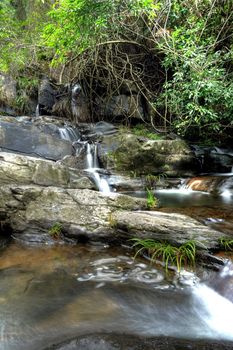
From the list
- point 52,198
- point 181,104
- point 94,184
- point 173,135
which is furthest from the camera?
point 173,135

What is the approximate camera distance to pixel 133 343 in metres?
2.05

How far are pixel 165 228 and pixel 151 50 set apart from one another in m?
7.04

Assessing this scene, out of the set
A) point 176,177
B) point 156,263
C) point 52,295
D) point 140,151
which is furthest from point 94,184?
point 52,295

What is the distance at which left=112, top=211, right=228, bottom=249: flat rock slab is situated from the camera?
3422 mm

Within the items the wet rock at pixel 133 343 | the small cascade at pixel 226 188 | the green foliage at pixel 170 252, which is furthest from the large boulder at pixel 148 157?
the wet rock at pixel 133 343

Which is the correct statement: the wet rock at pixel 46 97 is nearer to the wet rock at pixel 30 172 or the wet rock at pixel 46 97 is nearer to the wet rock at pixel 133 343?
the wet rock at pixel 30 172

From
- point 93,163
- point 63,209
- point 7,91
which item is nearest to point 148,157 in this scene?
point 93,163

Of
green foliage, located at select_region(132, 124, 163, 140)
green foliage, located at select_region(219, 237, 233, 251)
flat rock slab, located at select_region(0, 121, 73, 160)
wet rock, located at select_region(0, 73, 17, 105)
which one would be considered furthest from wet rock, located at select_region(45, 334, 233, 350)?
wet rock, located at select_region(0, 73, 17, 105)

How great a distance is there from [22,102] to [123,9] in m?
5.98

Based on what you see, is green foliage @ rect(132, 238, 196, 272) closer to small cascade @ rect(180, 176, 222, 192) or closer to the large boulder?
small cascade @ rect(180, 176, 222, 192)

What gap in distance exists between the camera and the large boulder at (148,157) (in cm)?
771

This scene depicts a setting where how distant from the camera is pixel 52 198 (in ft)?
14.2

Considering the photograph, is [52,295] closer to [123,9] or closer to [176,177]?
[176,177]

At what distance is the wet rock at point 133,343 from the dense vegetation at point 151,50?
16.4ft
